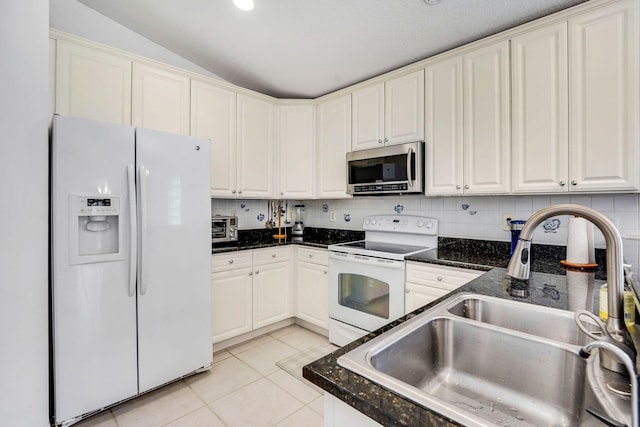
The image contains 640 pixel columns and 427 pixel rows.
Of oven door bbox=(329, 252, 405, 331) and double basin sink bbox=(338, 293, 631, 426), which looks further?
oven door bbox=(329, 252, 405, 331)

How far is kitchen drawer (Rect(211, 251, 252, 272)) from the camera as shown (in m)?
2.47

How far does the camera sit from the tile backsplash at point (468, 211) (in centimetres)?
184

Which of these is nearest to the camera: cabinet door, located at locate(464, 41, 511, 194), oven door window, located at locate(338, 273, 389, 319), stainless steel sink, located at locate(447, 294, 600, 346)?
stainless steel sink, located at locate(447, 294, 600, 346)

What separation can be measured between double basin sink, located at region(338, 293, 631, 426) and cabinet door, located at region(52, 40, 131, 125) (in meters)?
2.36

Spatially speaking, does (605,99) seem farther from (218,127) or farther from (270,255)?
(218,127)

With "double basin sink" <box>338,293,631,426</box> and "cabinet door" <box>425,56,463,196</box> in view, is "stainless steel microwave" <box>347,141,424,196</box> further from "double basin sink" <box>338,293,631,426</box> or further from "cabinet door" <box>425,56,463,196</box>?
"double basin sink" <box>338,293,631,426</box>

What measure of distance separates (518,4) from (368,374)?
227cm

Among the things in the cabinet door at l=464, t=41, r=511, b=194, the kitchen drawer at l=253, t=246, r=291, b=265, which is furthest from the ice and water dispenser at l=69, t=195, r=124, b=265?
the cabinet door at l=464, t=41, r=511, b=194

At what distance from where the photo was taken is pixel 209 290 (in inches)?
87.6

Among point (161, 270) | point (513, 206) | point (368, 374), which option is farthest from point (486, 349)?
point (161, 270)

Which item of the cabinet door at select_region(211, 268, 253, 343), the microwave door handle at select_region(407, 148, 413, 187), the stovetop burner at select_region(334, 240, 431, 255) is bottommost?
the cabinet door at select_region(211, 268, 253, 343)

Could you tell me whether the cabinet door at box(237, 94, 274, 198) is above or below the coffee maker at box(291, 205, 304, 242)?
above

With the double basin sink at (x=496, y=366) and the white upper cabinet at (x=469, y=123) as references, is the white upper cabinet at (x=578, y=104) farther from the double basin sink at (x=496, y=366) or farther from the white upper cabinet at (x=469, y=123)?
the double basin sink at (x=496, y=366)

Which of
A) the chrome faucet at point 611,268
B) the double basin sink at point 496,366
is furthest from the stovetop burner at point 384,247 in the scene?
the chrome faucet at point 611,268
